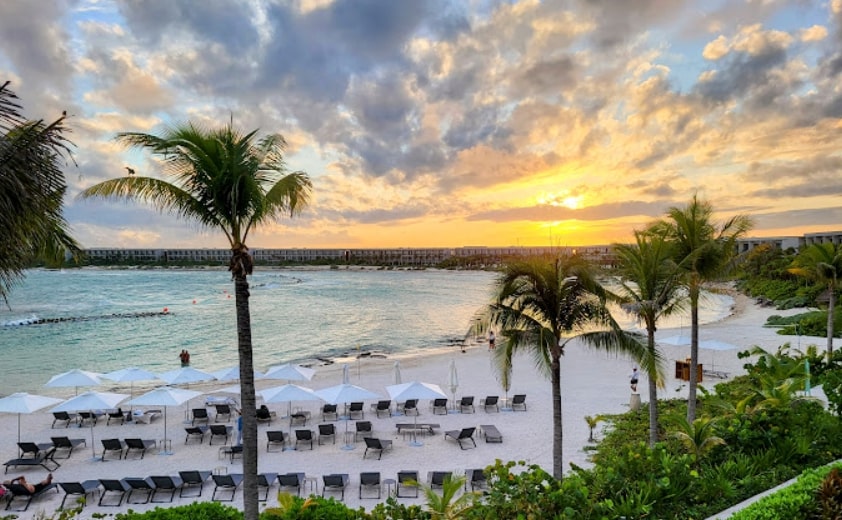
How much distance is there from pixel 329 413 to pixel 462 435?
583 centimetres

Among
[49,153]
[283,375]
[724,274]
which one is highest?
[49,153]

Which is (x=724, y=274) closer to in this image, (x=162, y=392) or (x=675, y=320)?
(x=162, y=392)

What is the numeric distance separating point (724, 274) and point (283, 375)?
14.9 meters

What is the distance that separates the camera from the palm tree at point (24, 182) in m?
6.05

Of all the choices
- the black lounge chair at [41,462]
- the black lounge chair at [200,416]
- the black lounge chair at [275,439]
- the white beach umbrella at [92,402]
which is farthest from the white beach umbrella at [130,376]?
the black lounge chair at [275,439]

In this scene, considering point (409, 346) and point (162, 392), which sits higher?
point (162, 392)

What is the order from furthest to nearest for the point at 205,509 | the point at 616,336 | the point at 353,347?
the point at 353,347, the point at 616,336, the point at 205,509

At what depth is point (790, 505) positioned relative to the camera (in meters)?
5.82

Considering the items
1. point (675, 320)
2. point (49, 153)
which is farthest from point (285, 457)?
point (675, 320)

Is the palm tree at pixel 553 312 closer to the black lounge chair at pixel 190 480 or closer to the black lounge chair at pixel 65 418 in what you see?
the black lounge chair at pixel 190 480

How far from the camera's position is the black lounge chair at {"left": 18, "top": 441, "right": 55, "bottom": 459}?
14391mm

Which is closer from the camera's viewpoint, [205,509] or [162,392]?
[205,509]

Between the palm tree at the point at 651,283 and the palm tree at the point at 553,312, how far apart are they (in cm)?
164

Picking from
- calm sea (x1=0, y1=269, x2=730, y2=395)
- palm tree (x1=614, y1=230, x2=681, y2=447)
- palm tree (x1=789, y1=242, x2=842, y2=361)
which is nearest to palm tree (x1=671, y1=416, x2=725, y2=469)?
palm tree (x1=614, y1=230, x2=681, y2=447)
